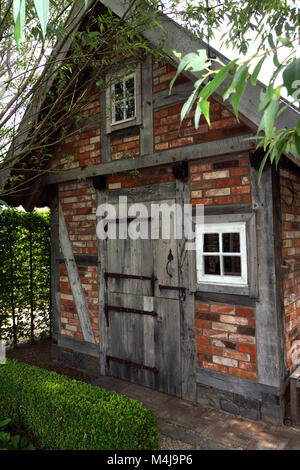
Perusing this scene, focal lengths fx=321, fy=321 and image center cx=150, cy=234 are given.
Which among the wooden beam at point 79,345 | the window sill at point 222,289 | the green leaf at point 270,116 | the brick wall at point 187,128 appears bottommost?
the wooden beam at point 79,345

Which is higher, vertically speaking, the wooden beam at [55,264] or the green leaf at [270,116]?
the green leaf at [270,116]

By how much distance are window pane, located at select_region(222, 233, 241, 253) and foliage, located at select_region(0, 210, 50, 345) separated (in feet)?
12.5

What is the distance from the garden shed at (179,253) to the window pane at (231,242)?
0.01 meters

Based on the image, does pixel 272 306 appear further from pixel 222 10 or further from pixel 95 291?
pixel 222 10

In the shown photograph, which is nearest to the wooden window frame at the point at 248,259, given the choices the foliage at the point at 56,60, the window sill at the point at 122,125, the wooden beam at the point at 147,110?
the wooden beam at the point at 147,110

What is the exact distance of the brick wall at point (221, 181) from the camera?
3074mm

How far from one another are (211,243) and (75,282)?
2.17m

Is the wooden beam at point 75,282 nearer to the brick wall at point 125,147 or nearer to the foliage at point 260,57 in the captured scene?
the brick wall at point 125,147

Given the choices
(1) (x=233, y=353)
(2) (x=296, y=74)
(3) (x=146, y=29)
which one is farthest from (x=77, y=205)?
(2) (x=296, y=74)

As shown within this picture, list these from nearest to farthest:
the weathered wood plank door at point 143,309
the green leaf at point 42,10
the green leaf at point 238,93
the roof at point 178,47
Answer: the green leaf at point 42,10
the green leaf at point 238,93
the roof at point 178,47
the weathered wood plank door at point 143,309

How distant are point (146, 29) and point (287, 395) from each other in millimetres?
3832

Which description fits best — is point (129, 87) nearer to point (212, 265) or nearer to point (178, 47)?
point (178, 47)

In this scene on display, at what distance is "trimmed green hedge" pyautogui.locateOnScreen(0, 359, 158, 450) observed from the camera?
2256 mm

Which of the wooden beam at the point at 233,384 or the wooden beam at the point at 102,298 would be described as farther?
the wooden beam at the point at 102,298
